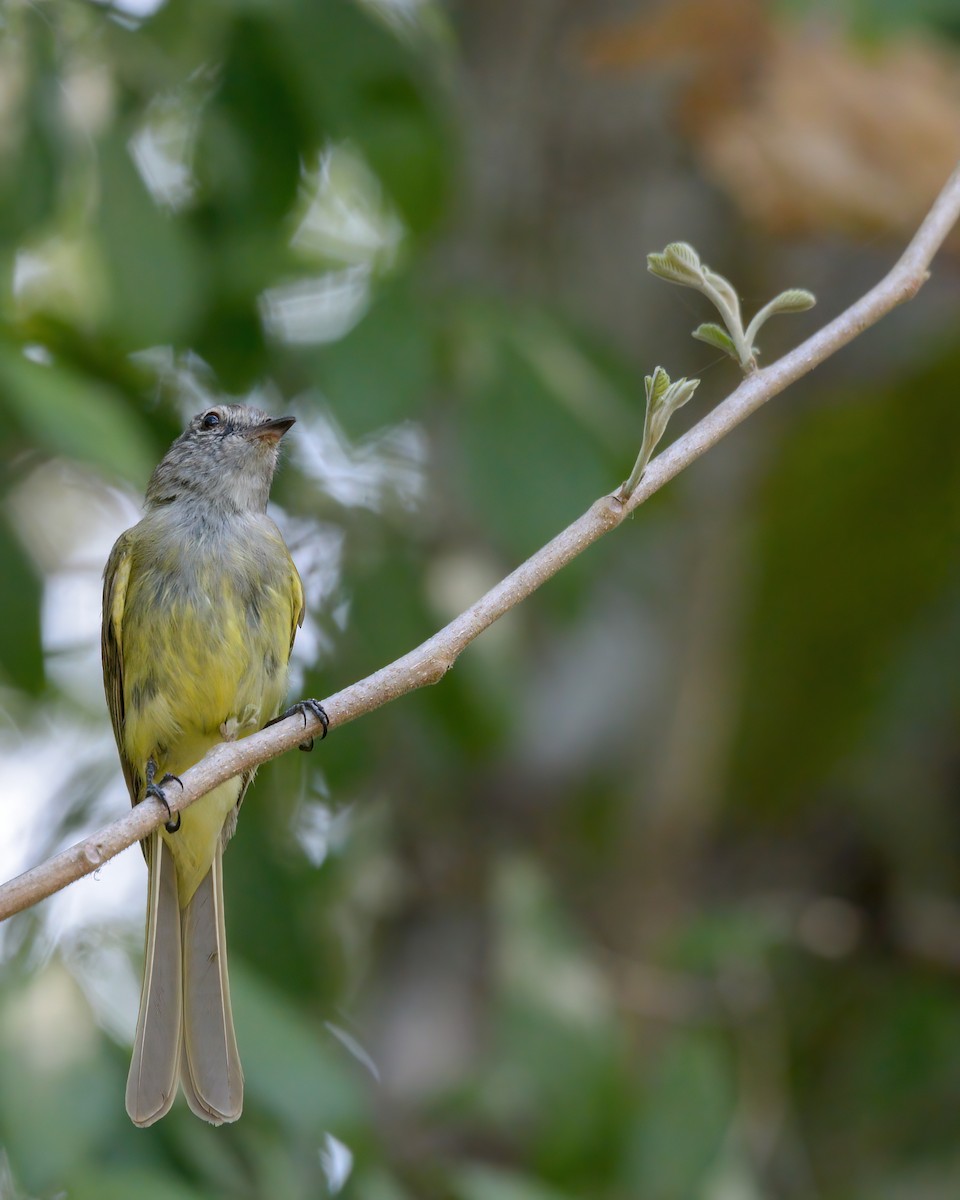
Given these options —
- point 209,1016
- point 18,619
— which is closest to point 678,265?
point 209,1016

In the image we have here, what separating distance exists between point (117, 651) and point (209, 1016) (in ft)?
3.09

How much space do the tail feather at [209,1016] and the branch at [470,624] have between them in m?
0.76

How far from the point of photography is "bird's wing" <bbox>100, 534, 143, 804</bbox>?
11.4 feet

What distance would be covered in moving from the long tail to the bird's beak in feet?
3.08

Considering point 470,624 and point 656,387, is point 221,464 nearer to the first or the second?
point 470,624

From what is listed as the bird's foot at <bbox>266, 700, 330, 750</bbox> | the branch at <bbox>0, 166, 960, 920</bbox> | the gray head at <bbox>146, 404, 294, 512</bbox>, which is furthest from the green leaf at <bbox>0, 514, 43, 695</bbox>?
the branch at <bbox>0, 166, 960, 920</bbox>

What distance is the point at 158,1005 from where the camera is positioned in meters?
2.96

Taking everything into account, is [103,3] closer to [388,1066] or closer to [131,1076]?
[131,1076]

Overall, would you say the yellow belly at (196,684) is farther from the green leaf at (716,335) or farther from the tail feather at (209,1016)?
the green leaf at (716,335)

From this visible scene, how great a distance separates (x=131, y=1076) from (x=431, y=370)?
70.9 inches

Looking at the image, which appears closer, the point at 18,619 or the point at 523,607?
the point at 18,619

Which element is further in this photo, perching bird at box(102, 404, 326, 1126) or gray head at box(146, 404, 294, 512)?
gray head at box(146, 404, 294, 512)

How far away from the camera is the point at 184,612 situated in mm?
3412

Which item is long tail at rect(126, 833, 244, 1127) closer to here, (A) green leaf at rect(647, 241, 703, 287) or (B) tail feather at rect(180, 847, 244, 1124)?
(B) tail feather at rect(180, 847, 244, 1124)
